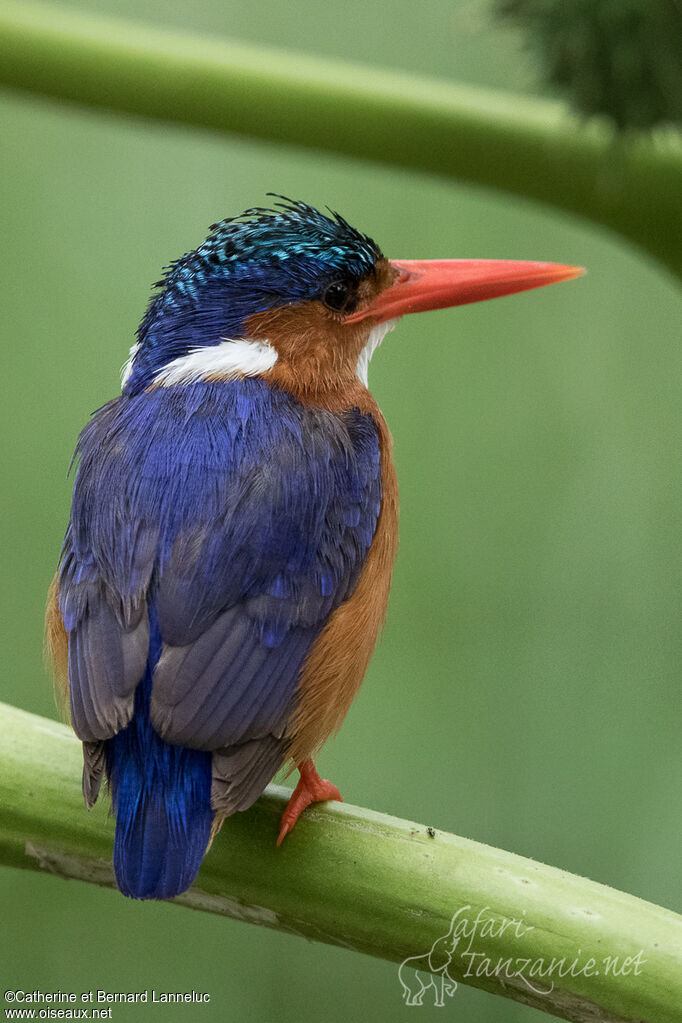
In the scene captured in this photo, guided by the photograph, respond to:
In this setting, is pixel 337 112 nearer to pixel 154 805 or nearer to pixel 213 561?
pixel 213 561

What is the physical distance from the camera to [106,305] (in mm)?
3490

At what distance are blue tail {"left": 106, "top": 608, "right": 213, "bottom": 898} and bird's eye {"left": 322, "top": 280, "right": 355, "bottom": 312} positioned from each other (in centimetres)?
68

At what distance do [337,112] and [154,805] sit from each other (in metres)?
0.90

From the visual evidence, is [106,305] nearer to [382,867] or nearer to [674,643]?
[674,643]

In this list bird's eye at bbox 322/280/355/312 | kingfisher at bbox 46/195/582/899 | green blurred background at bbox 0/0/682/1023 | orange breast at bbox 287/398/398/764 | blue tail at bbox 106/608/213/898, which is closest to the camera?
blue tail at bbox 106/608/213/898

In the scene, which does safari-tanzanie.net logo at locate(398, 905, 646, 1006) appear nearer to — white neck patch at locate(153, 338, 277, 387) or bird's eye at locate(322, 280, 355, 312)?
white neck patch at locate(153, 338, 277, 387)

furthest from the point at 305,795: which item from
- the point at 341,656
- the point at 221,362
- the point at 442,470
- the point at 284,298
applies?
the point at 442,470

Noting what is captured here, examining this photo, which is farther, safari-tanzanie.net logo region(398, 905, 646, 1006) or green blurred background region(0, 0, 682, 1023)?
green blurred background region(0, 0, 682, 1023)

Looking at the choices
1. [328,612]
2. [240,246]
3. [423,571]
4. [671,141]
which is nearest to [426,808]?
[423,571]

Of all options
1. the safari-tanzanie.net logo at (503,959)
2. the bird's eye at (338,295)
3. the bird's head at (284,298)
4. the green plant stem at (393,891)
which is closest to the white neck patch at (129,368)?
the bird's head at (284,298)

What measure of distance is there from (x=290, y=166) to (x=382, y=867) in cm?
260

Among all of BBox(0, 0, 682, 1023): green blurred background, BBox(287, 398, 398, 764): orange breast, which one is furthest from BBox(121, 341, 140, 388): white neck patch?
BBox(0, 0, 682, 1023): green blurred background

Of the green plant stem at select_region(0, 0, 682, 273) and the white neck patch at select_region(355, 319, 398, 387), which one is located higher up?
the green plant stem at select_region(0, 0, 682, 273)

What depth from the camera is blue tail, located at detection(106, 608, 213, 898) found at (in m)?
1.45
